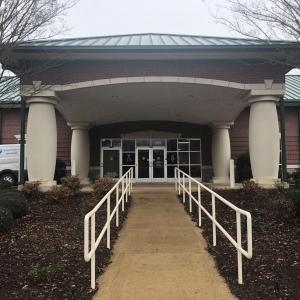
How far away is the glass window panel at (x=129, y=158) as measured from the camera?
2647 centimetres

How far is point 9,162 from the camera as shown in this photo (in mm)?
22906

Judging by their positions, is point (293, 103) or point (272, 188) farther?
point (293, 103)

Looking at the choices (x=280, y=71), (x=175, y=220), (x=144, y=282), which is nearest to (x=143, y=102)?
(x=280, y=71)

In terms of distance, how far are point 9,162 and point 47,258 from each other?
16.7 m

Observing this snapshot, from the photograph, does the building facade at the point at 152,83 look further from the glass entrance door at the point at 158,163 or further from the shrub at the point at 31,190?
the glass entrance door at the point at 158,163

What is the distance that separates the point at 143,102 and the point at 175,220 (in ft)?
33.0

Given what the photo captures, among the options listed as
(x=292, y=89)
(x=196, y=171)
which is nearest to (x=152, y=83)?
(x=196, y=171)

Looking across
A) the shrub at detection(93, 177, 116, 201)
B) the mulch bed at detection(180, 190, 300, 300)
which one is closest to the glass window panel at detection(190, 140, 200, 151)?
the shrub at detection(93, 177, 116, 201)

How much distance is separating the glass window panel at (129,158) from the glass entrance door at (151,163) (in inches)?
14.2

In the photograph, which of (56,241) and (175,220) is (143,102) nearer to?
(175,220)

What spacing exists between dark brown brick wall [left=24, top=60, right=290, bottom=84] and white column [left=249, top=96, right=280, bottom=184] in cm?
93

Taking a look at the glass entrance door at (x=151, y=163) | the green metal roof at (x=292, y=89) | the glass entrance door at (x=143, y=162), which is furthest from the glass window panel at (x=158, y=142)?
the green metal roof at (x=292, y=89)

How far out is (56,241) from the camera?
8.36 meters

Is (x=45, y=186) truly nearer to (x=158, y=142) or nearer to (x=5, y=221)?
(x=5, y=221)
